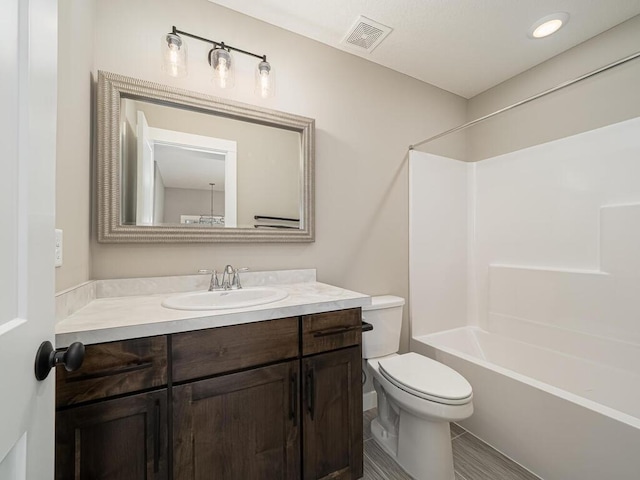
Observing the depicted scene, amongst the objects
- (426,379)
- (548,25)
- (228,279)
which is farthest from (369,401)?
(548,25)

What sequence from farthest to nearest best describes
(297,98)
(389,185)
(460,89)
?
1. (460,89)
2. (389,185)
3. (297,98)

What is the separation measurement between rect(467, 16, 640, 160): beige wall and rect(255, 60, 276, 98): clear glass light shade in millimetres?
1917

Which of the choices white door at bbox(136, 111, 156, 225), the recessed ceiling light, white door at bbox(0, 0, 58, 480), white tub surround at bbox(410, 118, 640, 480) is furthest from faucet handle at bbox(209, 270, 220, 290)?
the recessed ceiling light

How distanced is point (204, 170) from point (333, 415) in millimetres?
1367

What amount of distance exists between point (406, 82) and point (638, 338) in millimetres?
2233

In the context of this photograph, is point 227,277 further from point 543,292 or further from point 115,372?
point 543,292

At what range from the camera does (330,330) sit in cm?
123

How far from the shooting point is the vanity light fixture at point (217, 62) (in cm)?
138

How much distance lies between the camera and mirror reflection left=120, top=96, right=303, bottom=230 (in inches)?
53.5

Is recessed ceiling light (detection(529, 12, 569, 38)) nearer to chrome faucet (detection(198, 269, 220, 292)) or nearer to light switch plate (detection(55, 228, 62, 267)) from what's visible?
chrome faucet (detection(198, 269, 220, 292))

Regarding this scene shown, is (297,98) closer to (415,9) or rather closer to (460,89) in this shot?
(415,9)

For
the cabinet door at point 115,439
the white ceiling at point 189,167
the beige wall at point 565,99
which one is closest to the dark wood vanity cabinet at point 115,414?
the cabinet door at point 115,439

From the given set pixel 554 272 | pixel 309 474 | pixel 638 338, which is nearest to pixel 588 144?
pixel 554 272

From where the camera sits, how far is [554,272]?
1.97 m
